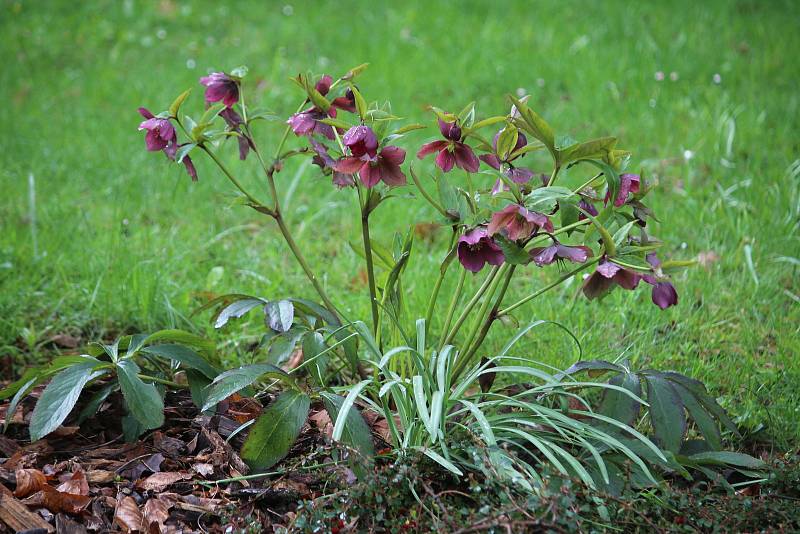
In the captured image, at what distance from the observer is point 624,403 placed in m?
1.61

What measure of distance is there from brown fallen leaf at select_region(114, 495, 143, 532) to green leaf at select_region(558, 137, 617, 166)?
3.52 ft

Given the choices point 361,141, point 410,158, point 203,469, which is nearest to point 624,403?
point 361,141

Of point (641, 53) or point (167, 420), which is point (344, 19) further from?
point (167, 420)

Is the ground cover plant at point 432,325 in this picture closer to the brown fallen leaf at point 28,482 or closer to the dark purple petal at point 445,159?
the dark purple petal at point 445,159

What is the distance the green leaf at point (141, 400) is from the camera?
1.59 metres

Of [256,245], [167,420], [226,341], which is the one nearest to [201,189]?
[256,245]

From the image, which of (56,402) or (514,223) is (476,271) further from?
(56,402)

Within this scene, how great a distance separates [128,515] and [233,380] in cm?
33

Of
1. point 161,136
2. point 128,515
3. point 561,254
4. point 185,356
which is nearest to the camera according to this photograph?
point 561,254

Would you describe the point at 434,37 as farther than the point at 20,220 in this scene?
Yes

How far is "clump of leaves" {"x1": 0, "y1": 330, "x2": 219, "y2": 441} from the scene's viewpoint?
1.57 meters

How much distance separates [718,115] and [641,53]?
81 cm

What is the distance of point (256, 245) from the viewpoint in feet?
9.64

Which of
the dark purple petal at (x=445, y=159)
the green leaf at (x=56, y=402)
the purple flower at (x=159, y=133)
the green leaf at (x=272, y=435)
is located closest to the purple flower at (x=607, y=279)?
the dark purple petal at (x=445, y=159)
